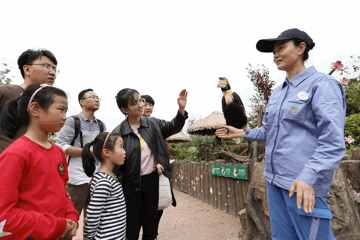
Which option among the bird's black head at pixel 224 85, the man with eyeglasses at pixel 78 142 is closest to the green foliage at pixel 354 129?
the bird's black head at pixel 224 85

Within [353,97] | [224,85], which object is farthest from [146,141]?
[353,97]

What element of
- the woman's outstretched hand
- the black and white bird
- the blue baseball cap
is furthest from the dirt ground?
the blue baseball cap

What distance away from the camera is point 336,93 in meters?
1.86

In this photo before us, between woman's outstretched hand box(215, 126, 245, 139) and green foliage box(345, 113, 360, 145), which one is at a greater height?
woman's outstretched hand box(215, 126, 245, 139)

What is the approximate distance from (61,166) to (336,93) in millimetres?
1471

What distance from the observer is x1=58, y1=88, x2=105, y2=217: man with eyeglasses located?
2.99 m

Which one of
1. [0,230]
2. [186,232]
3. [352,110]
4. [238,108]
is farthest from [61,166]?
[352,110]

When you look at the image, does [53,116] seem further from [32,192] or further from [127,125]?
[127,125]

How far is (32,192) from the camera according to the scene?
1553 mm

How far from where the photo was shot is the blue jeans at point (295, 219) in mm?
1814

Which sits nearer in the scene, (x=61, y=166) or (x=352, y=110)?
(x=61, y=166)

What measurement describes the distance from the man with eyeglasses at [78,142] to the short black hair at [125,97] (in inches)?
10.0

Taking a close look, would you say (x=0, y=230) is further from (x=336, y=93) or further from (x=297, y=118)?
(x=336, y=93)

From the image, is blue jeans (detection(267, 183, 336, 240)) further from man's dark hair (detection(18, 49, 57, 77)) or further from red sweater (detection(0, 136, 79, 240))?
man's dark hair (detection(18, 49, 57, 77))
